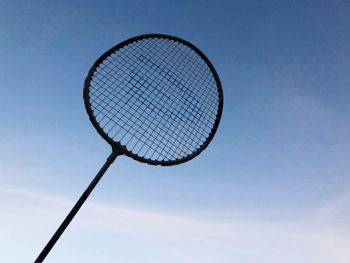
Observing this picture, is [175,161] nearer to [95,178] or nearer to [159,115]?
[159,115]

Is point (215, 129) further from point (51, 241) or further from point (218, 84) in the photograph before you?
point (51, 241)

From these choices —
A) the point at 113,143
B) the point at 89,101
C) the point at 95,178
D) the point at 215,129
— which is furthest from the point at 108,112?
the point at 215,129

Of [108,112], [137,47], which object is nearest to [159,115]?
[108,112]

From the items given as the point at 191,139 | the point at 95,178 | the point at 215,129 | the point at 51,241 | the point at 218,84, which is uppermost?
the point at 218,84

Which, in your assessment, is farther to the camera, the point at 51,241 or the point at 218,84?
the point at 218,84

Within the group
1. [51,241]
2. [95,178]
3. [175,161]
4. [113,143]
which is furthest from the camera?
[175,161]

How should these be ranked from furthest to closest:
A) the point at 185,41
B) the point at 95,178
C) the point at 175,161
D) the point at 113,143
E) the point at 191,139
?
the point at 185,41 < the point at 191,139 < the point at 175,161 < the point at 113,143 < the point at 95,178

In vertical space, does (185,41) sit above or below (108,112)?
above

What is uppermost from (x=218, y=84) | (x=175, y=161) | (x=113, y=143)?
(x=218, y=84)

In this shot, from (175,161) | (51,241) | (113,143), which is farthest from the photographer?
(175,161)
